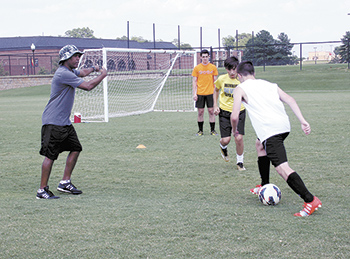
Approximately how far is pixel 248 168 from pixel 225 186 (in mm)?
1319

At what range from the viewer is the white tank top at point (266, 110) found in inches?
190

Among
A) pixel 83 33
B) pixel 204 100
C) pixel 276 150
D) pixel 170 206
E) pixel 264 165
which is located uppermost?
pixel 83 33

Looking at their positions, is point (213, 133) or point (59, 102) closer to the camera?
point (59, 102)

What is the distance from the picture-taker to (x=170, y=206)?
5168 millimetres

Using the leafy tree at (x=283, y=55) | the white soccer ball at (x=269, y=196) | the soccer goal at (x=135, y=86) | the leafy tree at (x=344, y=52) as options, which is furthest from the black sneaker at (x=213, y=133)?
the leafy tree at (x=283, y=55)

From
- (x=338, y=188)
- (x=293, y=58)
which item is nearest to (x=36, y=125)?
(x=338, y=188)

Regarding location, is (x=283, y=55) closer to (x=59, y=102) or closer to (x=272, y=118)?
(x=59, y=102)

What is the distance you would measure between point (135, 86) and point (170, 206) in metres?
18.5

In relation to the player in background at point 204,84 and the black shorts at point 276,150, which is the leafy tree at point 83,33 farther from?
the black shorts at point 276,150

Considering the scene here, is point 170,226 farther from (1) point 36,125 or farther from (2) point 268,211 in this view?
(1) point 36,125

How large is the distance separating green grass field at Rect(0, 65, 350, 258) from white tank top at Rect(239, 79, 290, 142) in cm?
89

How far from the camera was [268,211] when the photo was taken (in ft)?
16.2

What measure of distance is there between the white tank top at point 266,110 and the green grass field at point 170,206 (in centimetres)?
89

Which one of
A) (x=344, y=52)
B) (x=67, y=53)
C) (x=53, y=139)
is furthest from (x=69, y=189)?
(x=344, y=52)
